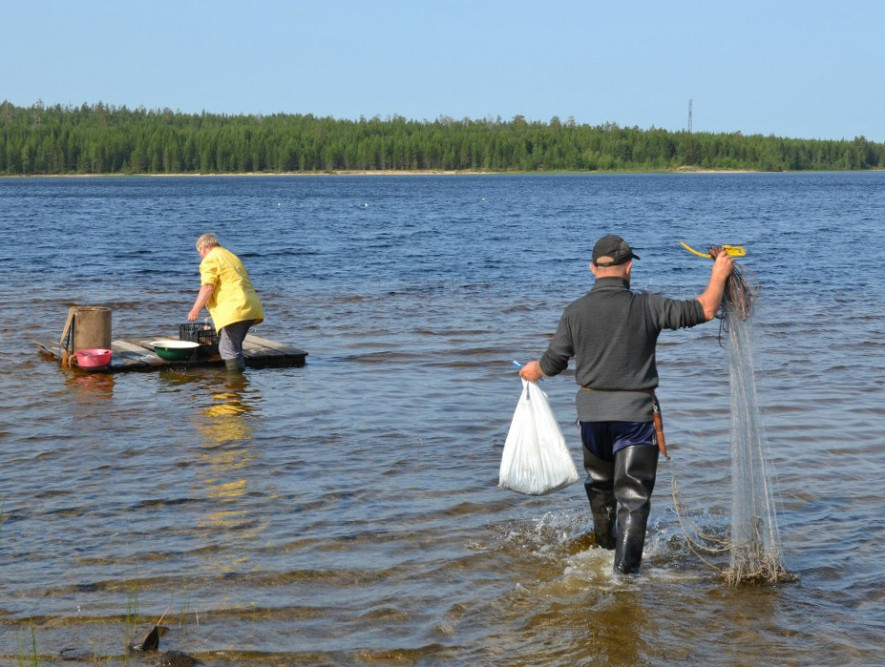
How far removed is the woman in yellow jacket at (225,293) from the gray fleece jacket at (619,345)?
743cm

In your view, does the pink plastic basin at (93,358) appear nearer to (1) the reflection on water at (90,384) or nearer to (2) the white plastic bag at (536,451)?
(1) the reflection on water at (90,384)

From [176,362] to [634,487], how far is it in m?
9.38

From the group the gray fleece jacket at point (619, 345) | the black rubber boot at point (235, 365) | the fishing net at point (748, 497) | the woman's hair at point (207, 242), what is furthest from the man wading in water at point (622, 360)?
the black rubber boot at point (235, 365)

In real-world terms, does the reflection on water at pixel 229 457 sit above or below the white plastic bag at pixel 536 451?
below

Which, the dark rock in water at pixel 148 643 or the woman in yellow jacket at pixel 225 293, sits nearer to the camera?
the dark rock in water at pixel 148 643

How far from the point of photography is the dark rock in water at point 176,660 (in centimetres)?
554

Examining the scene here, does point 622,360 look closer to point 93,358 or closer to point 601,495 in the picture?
point 601,495

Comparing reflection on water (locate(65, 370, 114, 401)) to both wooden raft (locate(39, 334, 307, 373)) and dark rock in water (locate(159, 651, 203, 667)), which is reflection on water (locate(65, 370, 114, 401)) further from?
dark rock in water (locate(159, 651, 203, 667))

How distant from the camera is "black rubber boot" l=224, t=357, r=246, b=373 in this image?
14.1m

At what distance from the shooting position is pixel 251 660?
5.75 meters

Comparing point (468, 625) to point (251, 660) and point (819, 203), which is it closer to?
point (251, 660)

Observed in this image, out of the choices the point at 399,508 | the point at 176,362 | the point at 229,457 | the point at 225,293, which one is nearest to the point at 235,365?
the point at 176,362

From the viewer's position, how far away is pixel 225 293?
13.4 metres

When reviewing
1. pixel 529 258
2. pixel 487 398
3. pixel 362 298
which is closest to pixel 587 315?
pixel 487 398
